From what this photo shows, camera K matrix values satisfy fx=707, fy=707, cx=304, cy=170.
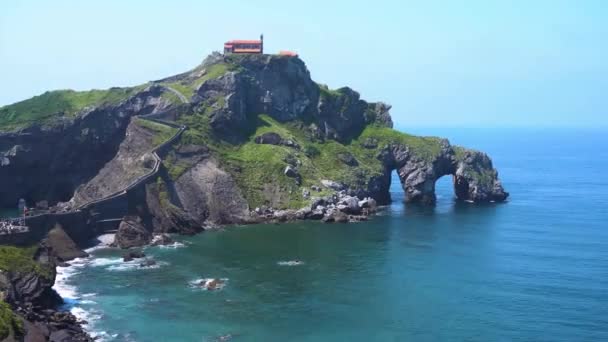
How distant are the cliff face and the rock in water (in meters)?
6.66

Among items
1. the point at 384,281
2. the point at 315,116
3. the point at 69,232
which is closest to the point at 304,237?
the point at 384,281

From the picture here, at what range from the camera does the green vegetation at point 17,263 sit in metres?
90.9

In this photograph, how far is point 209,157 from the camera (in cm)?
16312

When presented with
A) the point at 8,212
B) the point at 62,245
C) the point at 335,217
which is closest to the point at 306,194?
the point at 335,217

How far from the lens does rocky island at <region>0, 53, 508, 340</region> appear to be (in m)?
143

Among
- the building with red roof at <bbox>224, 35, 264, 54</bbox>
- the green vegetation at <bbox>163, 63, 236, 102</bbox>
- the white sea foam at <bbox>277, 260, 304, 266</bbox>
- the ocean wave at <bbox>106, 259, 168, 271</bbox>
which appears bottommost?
the ocean wave at <bbox>106, 259, 168, 271</bbox>

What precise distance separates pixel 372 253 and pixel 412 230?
23302 mm

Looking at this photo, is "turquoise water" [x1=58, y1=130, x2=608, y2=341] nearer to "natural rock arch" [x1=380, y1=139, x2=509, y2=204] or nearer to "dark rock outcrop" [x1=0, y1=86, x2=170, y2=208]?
"natural rock arch" [x1=380, y1=139, x2=509, y2=204]

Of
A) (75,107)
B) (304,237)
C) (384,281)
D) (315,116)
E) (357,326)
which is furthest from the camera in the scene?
(315,116)

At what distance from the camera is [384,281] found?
10706 cm

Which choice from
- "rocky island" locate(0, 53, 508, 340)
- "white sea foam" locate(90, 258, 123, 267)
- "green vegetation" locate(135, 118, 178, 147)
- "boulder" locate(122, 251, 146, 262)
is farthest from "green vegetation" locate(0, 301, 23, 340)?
"green vegetation" locate(135, 118, 178, 147)

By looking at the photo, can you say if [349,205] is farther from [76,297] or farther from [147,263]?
[76,297]

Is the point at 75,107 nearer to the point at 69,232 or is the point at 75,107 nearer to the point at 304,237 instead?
the point at 69,232

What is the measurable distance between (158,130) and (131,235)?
135 ft
